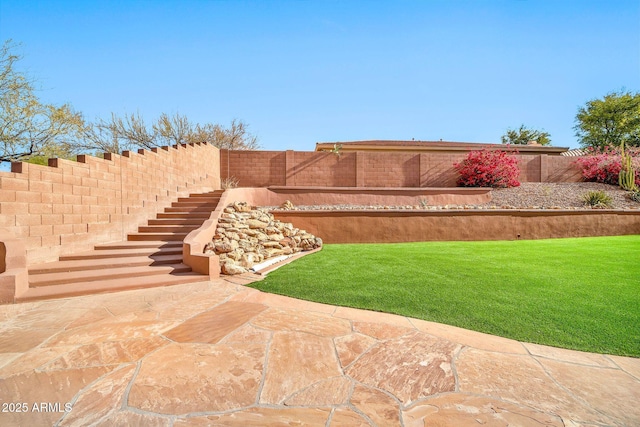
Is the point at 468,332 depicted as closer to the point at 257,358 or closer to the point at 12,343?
the point at 257,358

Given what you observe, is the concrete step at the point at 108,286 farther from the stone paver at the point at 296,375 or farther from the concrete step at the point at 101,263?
the stone paver at the point at 296,375

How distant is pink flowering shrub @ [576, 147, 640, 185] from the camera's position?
13076 millimetres

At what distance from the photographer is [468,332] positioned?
2721 millimetres

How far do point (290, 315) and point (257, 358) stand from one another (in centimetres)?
90

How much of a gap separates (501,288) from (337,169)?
31.8 ft

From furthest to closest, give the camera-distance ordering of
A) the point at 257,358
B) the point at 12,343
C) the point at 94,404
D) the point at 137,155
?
the point at 137,155 < the point at 12,343 < the point at 257,358 < the point at 94,404

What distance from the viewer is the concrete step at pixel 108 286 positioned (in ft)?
13.0

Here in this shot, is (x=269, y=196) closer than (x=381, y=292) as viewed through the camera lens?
No

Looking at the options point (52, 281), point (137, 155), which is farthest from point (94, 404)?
point (137, 155)

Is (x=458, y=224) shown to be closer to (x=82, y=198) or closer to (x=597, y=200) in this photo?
(x=597, y=200)

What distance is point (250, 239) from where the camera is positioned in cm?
648

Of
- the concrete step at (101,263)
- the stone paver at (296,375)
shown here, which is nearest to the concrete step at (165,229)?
the concrete step at (101,263)

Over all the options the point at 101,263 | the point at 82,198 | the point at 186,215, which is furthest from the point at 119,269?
the point at 186,215

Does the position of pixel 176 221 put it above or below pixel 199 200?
below
